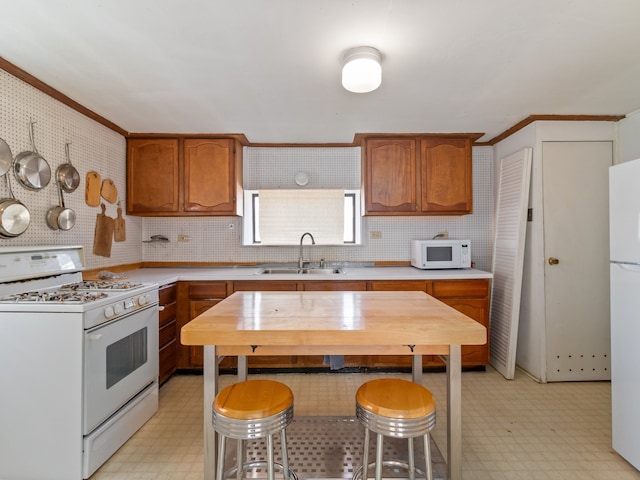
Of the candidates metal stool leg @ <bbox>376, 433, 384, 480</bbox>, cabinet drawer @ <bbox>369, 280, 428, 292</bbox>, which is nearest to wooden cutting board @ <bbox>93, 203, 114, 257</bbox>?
cabinet drawer @ <bbox>369, 280, 428, 292</bbox>

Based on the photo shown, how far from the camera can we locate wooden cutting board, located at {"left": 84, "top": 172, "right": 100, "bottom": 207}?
2.75 meters

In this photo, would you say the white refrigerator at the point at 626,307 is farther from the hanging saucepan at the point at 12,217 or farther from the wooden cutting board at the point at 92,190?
the wooden cutting board at the point at 92,190

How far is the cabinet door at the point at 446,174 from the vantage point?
131 inches

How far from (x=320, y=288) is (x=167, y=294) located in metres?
1.33

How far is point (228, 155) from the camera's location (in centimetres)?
333

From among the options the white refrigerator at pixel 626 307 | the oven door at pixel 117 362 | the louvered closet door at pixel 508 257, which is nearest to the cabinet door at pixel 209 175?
the oven door at pixel 117 362

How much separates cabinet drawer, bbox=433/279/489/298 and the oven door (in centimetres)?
239

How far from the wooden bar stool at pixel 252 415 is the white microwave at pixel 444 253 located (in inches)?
89.7

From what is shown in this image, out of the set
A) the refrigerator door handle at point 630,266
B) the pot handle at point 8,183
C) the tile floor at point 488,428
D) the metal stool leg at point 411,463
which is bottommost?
the tile floor at point 488,428

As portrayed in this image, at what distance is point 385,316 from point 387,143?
233 centimetres

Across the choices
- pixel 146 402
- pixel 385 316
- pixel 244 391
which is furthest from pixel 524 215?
pixel 146 402

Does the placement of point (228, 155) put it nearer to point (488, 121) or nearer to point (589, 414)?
point (488, 121)

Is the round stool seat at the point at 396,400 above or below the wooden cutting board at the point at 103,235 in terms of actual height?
below

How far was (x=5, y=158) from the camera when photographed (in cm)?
201
